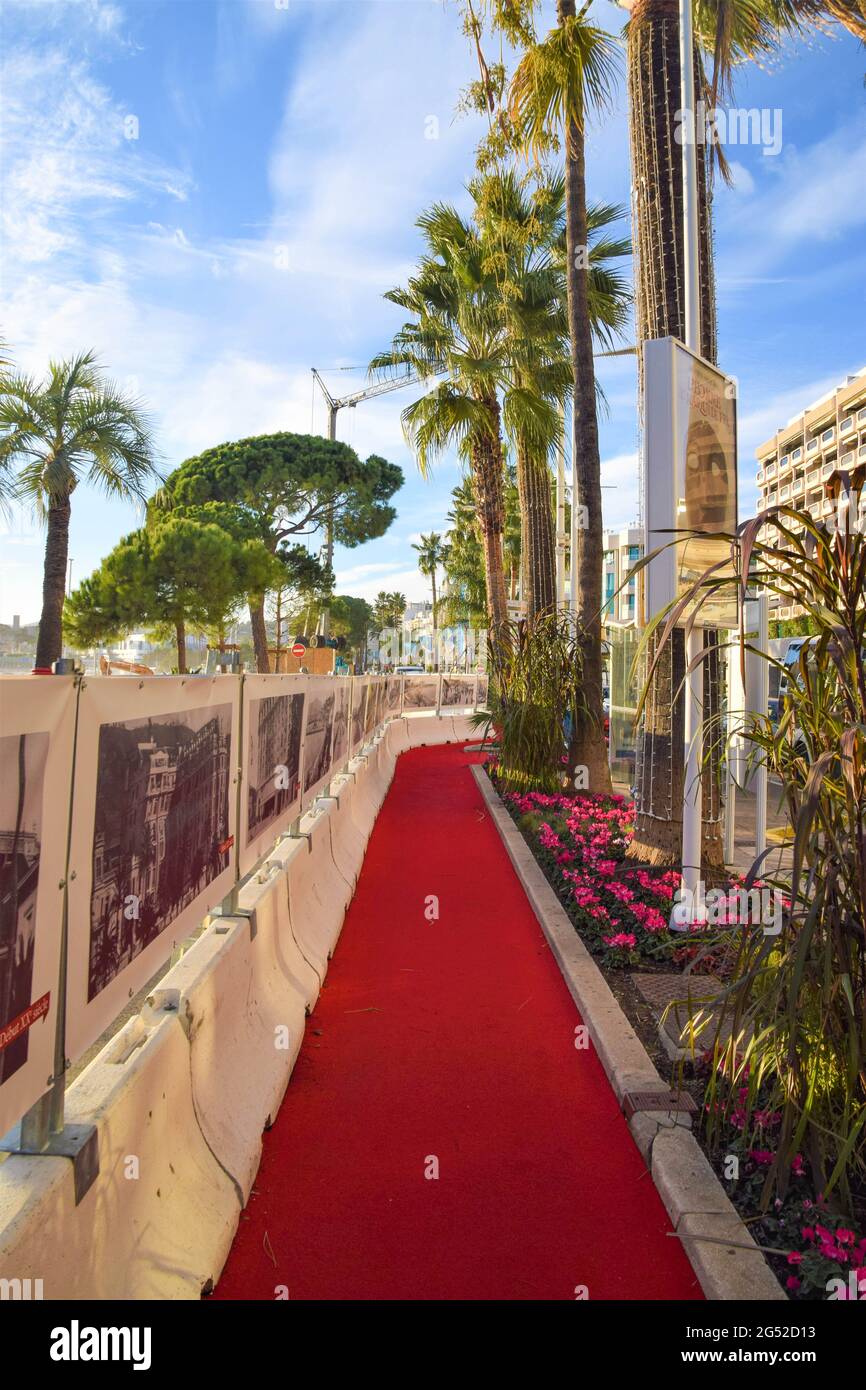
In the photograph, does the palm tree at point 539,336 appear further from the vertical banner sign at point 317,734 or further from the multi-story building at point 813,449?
the multi-story building at point 813,449

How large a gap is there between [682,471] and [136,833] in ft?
12.7

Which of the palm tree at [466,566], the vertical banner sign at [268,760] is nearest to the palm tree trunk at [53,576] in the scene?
the vertical banner sign at [268,760]

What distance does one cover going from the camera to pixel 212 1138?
3199 millimetres

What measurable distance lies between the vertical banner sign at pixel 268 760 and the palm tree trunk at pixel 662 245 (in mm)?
2934

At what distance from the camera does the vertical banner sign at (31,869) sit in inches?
80.5

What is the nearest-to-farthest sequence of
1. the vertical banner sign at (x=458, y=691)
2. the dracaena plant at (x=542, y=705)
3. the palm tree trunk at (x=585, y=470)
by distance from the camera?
the palm tree trunk at (x=585, y=470), the dracaena plant at (x=542, y=705), the vertical banner sign at (x=458, y=691)

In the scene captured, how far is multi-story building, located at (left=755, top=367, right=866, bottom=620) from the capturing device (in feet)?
216

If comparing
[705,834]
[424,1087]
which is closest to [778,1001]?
[424,1087]

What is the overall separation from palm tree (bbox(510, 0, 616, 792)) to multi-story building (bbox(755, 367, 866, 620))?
157 ft

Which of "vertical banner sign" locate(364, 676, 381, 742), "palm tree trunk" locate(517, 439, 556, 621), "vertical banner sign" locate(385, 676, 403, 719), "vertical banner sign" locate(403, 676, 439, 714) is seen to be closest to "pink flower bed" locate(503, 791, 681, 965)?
"vertical banner sign" locate(364, 676, 381, 742)

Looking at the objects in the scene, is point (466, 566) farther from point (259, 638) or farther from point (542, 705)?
point (542, 705)
